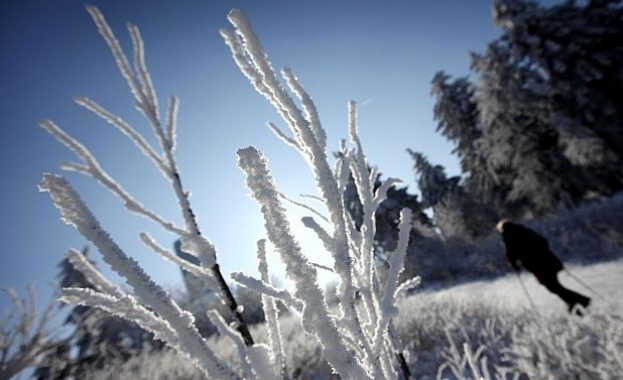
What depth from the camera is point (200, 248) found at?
0.99m

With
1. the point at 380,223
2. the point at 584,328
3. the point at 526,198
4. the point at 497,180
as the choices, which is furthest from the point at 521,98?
the point at 584,328

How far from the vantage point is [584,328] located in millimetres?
4297

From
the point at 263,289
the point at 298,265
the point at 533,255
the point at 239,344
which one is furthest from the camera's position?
the point at 533,255

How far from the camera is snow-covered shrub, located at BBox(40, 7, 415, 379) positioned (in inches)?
27.8

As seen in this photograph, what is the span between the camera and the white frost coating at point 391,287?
2.97ft

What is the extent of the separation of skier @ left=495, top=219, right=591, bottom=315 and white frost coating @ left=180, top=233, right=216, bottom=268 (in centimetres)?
775

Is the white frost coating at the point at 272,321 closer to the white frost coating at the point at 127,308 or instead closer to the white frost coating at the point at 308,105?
the white frost coating at the point at 127,308

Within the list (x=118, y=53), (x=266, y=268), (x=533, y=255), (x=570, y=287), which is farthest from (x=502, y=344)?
(x=570, y=287)

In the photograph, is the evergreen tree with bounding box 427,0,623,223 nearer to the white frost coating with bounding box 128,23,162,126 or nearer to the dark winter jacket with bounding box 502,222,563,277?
the dark winter jacket with bounding box 502,222,563,277

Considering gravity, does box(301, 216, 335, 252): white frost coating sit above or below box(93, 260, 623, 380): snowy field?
above

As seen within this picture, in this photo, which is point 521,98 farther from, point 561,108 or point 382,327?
point 382,327

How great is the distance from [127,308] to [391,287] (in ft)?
2.07

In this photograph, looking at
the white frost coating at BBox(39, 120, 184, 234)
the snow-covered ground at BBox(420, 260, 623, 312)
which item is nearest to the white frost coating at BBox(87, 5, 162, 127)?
the white frost coating at BBox(39, 120, 184, 234)

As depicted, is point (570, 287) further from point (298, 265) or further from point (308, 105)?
point (298, 265)
